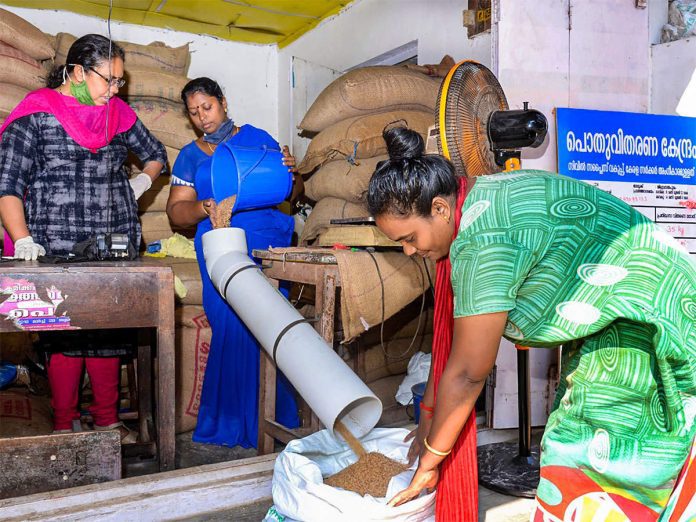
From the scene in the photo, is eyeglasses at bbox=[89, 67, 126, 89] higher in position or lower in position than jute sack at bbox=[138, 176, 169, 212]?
higher

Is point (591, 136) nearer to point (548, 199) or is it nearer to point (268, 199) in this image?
point (268, 199)

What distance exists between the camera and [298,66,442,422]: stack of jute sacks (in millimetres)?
3268

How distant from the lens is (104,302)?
2264 mm

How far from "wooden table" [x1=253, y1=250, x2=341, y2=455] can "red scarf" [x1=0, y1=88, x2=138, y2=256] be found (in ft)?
2.65

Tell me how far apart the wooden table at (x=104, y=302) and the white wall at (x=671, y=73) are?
2.36 metres

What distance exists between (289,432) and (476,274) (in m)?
1.62

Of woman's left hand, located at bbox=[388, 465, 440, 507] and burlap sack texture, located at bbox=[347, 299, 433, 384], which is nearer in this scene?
woman's left hand, located at bbox=[388, 465, 440, 507]

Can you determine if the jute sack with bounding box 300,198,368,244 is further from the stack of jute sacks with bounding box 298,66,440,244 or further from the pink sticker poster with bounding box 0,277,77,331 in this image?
the pink sticker poster with bounding box 0,277,77,331

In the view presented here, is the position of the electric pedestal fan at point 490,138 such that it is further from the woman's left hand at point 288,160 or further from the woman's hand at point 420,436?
the woman's left hand at point 288,160

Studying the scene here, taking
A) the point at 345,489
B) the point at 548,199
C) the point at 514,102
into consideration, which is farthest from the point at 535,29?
the point at 345,489

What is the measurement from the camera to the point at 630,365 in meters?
1.36

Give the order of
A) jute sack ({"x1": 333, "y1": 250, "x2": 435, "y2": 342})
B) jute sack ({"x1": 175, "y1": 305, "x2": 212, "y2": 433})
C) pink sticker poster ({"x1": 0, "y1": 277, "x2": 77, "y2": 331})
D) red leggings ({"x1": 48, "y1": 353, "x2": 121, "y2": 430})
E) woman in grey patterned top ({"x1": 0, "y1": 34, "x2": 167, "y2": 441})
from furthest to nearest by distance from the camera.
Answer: jute sack ({"x1": 175, "y1": 305, "x2": 212, "y2": 433}) < red leggings ({"x1": 48, "y1": 353, "x2": 121, "y2": 430}) < woman in grey patterned top ({"x1": 0, "y1": 34, "x2": 167, "y2": 441}) < jute sack ({"x1": 333, "y1": 250, "x2": 435, "y2": 342}) < pink sticker poster ({"x1": 0, "y1": 277, "x2": 77, "y2": 331})

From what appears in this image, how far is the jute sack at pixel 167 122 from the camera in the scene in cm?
387

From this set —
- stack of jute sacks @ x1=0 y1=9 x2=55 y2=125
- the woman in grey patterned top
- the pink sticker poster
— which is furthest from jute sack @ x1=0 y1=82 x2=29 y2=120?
the pink sticker poster
